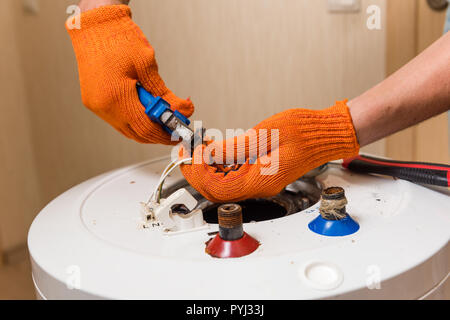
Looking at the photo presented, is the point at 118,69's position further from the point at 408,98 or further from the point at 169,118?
the point at 408,98

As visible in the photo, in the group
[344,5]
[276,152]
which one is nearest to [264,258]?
[276,152]

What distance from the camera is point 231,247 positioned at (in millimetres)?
423

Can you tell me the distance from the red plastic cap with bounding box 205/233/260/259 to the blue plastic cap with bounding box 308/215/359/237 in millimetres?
81

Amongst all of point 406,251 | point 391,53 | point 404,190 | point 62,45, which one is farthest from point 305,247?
point 391,53

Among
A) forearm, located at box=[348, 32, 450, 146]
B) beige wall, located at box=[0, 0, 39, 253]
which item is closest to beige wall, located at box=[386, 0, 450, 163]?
forearm, located at box=[348, 32, 450, 146]

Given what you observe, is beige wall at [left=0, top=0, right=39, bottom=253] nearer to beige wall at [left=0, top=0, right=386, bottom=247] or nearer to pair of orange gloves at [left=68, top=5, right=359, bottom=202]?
beige wall at [left=0, top=0, right=386, bottom=247]

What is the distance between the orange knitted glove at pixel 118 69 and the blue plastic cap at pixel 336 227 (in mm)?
286

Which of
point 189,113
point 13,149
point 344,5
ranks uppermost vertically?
point 344,5

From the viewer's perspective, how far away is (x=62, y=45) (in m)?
0.92

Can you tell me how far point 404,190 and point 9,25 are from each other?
2.82 ft

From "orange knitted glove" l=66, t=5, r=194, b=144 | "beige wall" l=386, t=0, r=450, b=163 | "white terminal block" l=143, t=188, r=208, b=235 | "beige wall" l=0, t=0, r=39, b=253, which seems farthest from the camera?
"beige wall" l=386, t=0, r=450, b=163

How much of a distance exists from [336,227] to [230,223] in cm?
13

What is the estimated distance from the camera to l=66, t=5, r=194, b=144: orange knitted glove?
0.60 meters

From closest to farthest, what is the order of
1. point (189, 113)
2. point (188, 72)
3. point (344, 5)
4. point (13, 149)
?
point (189, 113), point (13, 149), point (188, 72), point (344, 5)
